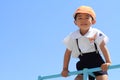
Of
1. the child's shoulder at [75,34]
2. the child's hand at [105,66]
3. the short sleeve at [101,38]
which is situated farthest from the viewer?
the child's shoulder at [75,34]

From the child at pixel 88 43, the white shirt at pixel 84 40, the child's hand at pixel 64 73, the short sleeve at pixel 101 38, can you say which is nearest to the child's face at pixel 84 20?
the child at pixel 88 43

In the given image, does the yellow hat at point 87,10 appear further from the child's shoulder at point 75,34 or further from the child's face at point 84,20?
the child's shoulder at point 75,34

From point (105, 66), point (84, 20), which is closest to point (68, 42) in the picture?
point (84, 20)

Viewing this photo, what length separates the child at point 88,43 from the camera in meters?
5.86

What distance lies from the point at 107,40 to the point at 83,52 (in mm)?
399

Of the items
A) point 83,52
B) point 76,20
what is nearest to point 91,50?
point 83,52

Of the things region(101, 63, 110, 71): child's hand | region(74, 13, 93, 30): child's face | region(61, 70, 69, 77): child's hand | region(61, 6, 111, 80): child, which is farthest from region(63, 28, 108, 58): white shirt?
region(101, 63, 110, 71): child's hand

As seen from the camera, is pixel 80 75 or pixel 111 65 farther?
pixel 80 75

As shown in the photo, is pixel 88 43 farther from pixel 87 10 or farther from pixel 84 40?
pixel 87 10

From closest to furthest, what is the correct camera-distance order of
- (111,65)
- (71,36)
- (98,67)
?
1. (111,65)
2. (98,67)
3. (71,36)

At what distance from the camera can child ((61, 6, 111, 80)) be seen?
19.2 feet

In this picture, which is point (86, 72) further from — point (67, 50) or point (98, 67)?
point (67, 50)

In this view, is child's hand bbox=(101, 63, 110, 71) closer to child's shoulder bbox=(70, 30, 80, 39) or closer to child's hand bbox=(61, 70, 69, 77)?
child's hand bbox=(61, 70, 69, 77)

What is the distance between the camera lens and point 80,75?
6.00 metres
